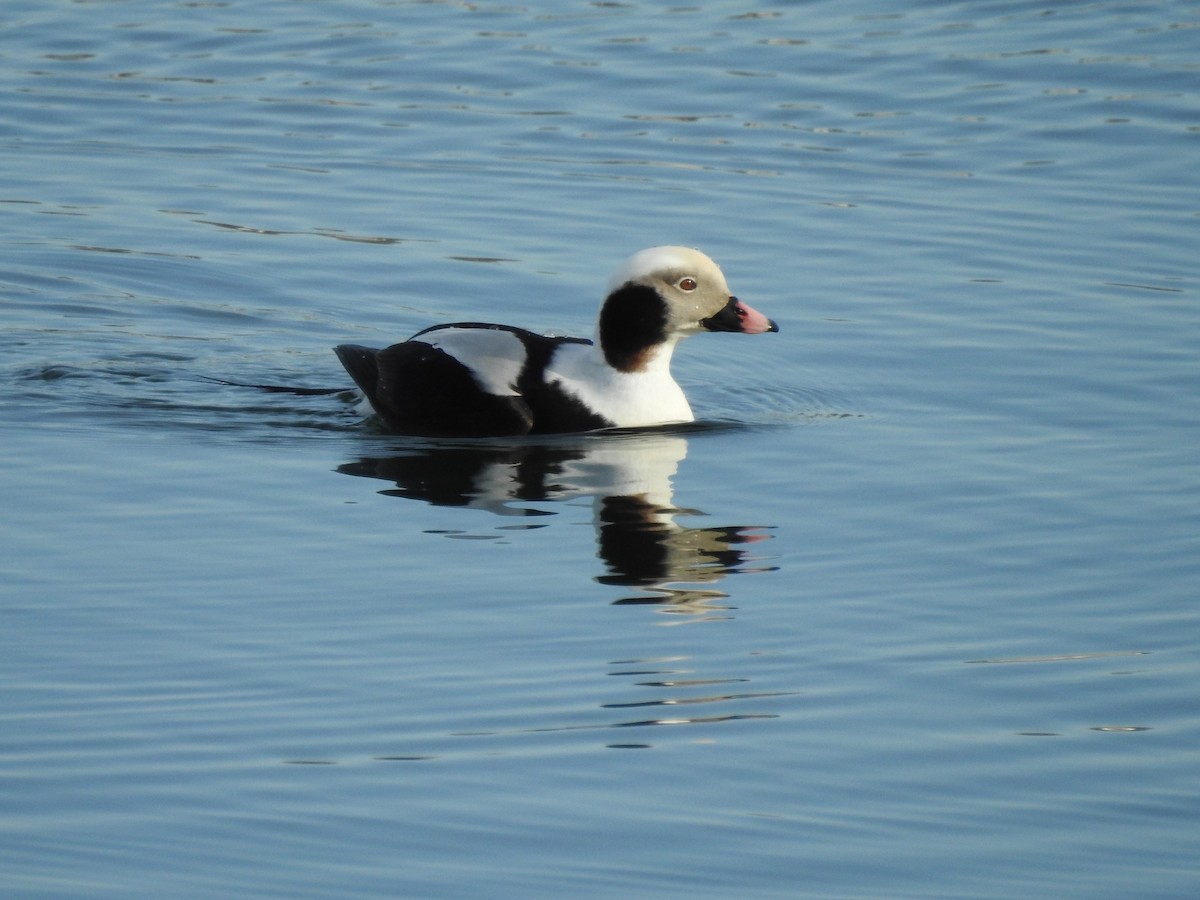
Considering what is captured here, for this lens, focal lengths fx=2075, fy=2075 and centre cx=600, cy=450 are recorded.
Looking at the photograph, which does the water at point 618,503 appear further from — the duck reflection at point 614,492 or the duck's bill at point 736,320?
the duck's bill at point 736,320

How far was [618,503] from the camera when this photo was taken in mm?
8383

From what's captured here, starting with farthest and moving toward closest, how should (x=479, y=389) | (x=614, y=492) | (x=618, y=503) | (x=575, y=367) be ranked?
(x=575, y=367) < (x=479, y=389) < (x=614, y=492) < (x=618, y=503)

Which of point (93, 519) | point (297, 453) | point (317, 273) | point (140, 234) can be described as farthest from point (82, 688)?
point (140, 234)

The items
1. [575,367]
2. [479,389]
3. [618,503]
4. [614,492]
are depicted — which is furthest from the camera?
[575,367]

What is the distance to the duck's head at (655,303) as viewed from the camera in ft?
31.7

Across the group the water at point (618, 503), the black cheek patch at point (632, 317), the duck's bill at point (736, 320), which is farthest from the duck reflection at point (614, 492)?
the duck's bill at point (736, 320)

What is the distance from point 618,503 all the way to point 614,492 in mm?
185

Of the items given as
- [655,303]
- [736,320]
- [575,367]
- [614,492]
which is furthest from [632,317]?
[614,492]

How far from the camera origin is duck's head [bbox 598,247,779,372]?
965 centimetres

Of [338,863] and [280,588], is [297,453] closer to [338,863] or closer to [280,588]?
[280,588]

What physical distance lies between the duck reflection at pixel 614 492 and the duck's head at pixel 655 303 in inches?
16.6

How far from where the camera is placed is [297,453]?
363 inches

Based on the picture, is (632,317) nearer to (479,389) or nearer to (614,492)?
(479,389)

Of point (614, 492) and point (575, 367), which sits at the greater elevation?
point (575, 367)
